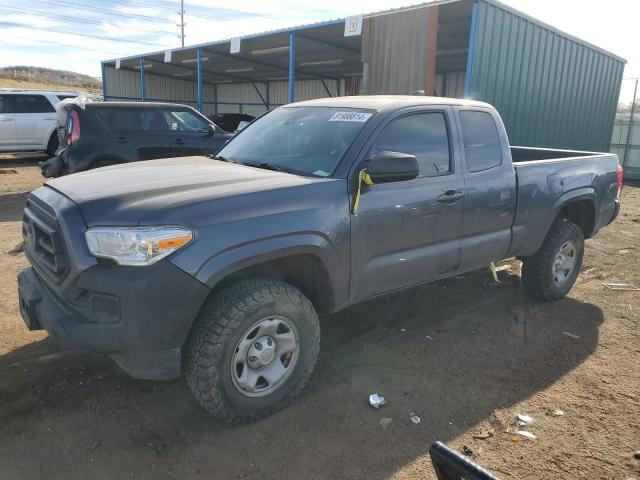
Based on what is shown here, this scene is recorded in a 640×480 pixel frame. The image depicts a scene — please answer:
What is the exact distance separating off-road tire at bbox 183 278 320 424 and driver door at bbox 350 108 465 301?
0.56 meters

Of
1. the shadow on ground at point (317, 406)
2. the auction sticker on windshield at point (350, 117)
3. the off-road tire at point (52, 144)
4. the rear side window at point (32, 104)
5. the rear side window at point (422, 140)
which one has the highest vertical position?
the rear side window at point (32, 104)

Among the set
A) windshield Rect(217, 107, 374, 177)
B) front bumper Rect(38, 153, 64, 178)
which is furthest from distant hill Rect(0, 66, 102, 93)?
windshield Rect(217, 107, 374, 177)

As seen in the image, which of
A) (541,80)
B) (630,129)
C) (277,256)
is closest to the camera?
(277,256)

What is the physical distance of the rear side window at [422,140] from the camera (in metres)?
3.54

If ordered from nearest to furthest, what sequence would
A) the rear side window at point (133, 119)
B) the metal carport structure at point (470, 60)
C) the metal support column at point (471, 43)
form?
1. the rear side window at point (133, 119)
2. the metal support column at point (471, 43)
3. the metal carport structure at point (470, 60)

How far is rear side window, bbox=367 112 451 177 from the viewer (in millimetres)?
3541

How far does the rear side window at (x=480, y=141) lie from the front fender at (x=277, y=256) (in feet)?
5.09

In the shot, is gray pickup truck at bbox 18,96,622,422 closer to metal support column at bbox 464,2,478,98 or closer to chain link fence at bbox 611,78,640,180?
metal support column at bbox 464,2,478,98

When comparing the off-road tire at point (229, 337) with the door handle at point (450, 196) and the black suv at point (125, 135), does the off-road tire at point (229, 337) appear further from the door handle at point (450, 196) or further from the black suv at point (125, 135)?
the black suv at point (125, 135)

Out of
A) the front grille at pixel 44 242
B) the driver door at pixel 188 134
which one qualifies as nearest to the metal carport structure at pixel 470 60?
the driver door at pixel 188 134

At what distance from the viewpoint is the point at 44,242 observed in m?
2.90

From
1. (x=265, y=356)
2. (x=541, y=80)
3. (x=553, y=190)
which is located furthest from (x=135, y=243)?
(x=541, y=80)

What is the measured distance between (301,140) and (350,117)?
39 cm

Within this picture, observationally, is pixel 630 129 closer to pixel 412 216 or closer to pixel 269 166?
pixel 412 216
